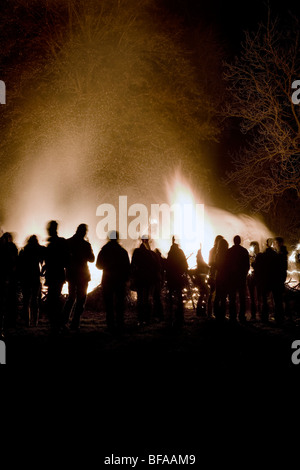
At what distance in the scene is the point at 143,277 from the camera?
8305mm

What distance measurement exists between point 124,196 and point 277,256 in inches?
460

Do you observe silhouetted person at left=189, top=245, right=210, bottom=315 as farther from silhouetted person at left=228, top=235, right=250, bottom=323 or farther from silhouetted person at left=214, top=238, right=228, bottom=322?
silhouetted person at left=228, top=235, right=250, bottom=323

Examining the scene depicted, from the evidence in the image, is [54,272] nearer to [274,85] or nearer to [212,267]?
[212,267]

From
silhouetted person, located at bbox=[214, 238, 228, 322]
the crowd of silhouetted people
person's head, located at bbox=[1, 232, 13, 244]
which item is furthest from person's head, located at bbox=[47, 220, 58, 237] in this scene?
silhouetted person, located at bbox=[214, 238, 228, 322]

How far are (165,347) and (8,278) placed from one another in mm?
3099

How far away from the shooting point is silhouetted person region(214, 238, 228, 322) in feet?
26.4
